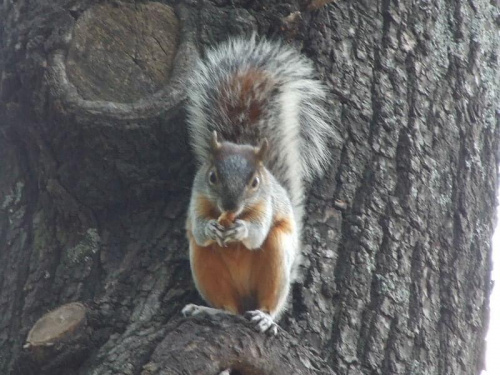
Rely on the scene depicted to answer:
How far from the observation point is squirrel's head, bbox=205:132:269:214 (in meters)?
2.40

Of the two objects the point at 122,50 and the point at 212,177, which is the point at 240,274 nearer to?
the point at 212,177

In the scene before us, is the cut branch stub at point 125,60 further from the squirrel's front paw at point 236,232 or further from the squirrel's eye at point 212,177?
the squirrel's front paw at point 236,232

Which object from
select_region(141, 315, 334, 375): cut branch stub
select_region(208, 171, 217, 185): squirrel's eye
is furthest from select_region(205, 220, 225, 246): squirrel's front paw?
select_region(141, 315, 334, 375): cut branch stub

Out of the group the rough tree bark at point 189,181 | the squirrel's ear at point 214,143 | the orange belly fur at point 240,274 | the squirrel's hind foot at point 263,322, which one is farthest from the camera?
the squirrel's ear at point 214,143

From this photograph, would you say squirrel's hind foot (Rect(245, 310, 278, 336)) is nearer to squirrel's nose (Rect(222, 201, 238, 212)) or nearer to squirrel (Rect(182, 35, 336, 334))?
squirrel (Rect(182, 35, 336, 334))

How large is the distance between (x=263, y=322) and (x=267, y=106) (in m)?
0.69

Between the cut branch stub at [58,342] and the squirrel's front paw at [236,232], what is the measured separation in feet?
1.56

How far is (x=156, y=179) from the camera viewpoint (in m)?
2.32

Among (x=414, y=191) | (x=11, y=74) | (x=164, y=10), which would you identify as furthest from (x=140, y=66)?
(x=414, y=191)

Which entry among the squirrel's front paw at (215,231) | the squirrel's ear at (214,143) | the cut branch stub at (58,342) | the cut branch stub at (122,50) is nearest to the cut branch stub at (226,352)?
the cut branch stub at (58,342)

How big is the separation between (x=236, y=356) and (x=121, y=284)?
15.5 inches

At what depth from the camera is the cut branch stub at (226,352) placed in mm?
1902

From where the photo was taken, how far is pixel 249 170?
243cm

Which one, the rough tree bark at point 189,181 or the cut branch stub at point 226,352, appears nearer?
the cut branch stub at point 226,352
